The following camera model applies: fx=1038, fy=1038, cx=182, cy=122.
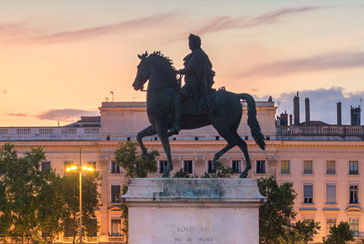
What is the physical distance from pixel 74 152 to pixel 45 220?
26.5 meters

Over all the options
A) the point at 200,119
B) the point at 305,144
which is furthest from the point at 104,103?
the point at 200,119

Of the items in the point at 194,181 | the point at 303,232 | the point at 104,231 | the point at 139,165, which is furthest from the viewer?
the point at 104,231

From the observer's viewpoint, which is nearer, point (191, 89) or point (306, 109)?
point (191, 89)

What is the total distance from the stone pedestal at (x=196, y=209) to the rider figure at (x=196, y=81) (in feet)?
6.61

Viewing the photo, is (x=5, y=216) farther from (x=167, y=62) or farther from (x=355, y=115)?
(x=355, y=115)

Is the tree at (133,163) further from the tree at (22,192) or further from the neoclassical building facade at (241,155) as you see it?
the neoclassical building facade at (241,155)

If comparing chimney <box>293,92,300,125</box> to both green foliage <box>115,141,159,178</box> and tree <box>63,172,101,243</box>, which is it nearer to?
green foliage <box>115,141,159,178</box>

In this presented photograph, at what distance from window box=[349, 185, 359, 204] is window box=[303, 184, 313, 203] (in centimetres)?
374

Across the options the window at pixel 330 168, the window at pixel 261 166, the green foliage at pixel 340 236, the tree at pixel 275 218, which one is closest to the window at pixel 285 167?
the window at pixel 261 166

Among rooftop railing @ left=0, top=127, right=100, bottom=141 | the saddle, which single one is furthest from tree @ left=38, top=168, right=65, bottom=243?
the saddle

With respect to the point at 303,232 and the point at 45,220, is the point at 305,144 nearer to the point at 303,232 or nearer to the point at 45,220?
the point at 303,232

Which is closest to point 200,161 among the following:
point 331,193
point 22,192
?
point 331,193

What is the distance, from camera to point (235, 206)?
30312mm

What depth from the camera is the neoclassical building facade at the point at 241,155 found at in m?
98.6
